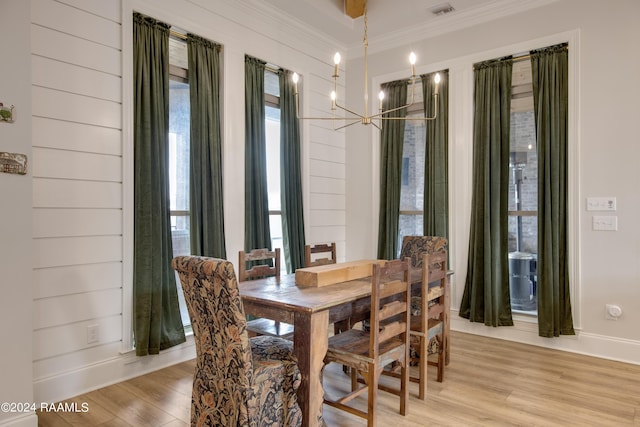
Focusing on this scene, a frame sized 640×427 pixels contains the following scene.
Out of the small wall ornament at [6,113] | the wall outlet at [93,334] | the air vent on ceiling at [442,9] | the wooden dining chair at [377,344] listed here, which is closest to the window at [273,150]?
the air vent on ceiling at [442,9]

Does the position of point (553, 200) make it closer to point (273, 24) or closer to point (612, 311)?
point (612, 311)

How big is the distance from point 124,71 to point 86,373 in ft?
7.27

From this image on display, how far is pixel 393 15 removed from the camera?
14.4ft

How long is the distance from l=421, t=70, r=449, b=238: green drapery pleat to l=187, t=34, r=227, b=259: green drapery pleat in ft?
7.58

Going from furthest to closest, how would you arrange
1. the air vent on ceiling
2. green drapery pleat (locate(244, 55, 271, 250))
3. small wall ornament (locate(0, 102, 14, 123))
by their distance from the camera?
the air vent on ceiling, green drapery pleat (locate(244, 55, 271, 250)), small wall ornament (locate(0, 102, 14, 123))

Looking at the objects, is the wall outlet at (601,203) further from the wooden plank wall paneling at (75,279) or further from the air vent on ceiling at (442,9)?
the wooden plank wall paneling at (75,279)

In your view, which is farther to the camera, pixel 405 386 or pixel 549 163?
pixel 549 163

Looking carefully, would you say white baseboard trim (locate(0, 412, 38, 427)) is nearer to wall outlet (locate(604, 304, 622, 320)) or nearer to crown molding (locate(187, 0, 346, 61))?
crown molding (locate(187, 0, 346, 61))

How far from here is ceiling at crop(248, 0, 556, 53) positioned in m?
4.09

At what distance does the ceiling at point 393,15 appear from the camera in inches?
161

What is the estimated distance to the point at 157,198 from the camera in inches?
127

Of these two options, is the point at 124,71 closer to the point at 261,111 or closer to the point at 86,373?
the point at 261,111

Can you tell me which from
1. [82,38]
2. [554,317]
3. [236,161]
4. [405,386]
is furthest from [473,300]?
[82,38]

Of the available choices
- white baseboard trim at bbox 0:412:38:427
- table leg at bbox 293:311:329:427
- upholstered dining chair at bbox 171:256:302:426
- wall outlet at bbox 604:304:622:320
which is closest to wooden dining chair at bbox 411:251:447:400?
table leg at bbox 293:311:329:427
